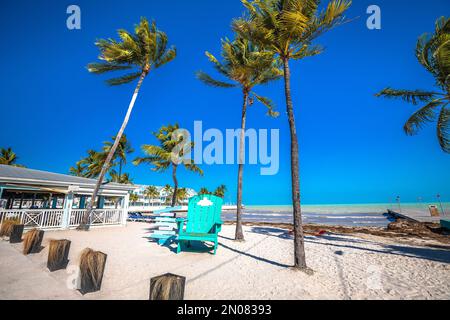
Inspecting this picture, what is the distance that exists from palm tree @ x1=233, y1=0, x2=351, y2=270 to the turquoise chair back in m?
2.55

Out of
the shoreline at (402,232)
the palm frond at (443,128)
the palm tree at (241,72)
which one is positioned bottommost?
the shoreline at (402,232)

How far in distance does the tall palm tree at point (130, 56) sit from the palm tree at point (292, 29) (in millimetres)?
8502

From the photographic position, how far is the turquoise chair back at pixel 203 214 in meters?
5.95

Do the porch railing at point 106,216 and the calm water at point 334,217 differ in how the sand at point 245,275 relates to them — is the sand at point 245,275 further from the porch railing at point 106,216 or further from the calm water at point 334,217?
the calm water at point 334,217

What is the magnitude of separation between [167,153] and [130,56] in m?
8.82

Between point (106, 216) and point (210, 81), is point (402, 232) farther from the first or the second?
point (106, 216)

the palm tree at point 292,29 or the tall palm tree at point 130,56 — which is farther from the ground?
the tall palm tree at point 130,56

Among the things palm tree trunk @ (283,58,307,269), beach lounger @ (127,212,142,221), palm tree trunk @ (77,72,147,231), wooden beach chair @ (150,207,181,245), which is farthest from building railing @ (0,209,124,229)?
palm tree trunk @ (283,58,307,269)

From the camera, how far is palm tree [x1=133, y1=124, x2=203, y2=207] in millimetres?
18297


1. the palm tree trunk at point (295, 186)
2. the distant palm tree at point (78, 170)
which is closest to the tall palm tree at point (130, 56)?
the palm tree trunk at point (295, 186)

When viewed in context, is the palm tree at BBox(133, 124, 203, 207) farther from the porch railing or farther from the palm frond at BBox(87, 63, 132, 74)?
the palm frond at BBox(87, 63, 132, 74)
